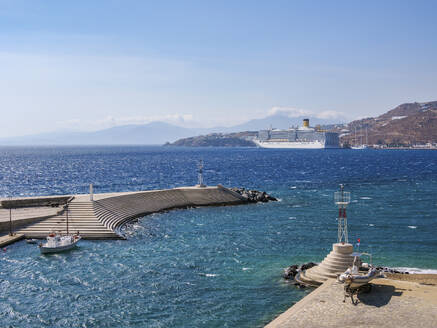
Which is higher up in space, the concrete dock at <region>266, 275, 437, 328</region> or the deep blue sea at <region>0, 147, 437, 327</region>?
the concrete dock at <region>266, 275, 437, 328</region>

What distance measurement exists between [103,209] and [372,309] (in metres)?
30.3

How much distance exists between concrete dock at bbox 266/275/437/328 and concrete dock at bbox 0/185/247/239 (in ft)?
69.2

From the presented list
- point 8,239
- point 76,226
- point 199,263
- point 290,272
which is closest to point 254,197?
point 76,226

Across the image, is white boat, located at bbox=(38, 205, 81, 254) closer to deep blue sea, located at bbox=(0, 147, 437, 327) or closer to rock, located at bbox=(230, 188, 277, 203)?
deep blue sea, located at bbox=(0, 147, 437, 327)

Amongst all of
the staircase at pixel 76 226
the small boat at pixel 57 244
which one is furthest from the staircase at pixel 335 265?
the staircase at pixel 76 226

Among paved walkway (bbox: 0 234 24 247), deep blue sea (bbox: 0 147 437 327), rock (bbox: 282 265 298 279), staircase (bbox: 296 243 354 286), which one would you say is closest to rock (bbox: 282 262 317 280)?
rock (bbox: 282 265 298 279)

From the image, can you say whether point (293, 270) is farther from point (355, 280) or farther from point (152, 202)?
point (152, 202)

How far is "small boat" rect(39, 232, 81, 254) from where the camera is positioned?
34062mm

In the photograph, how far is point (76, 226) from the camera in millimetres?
40625

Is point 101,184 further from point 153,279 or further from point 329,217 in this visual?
point 153,279

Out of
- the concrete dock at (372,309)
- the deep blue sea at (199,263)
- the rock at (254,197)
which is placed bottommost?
the deep blue sea at (199,263)

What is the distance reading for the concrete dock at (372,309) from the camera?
19.6 meters

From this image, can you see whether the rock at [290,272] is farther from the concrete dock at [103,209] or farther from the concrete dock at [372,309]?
the concrete dock at [103,209]

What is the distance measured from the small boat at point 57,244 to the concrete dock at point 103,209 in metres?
3.38
